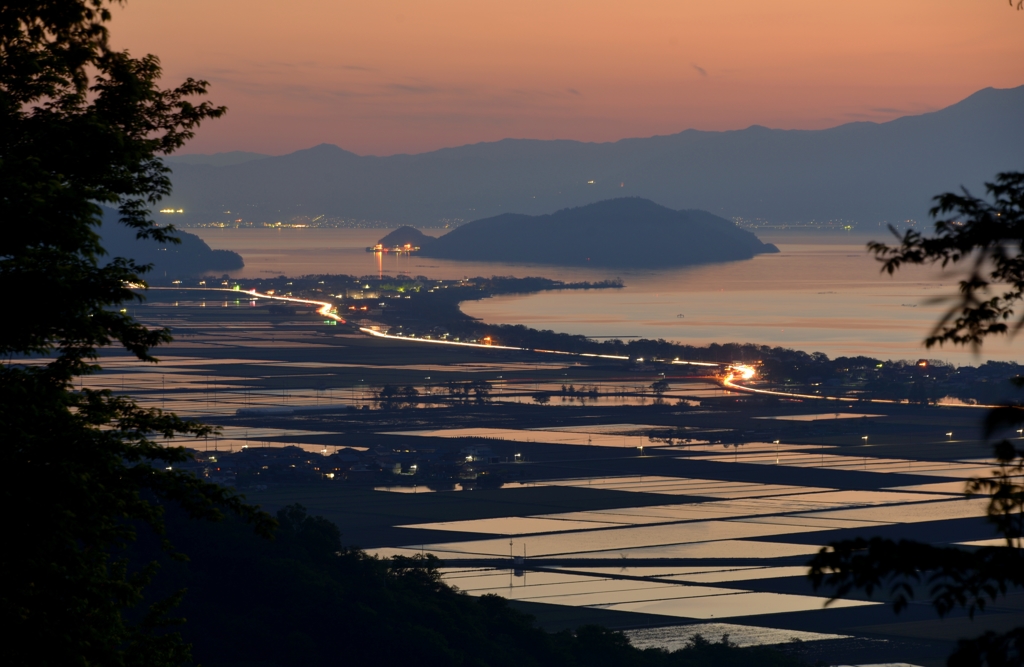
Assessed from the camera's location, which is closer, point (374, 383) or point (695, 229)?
point (374, 383)

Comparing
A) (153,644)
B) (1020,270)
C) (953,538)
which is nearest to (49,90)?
(153,644)

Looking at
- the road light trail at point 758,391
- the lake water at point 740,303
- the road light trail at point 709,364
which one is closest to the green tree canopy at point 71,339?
the lake water at point 740,303

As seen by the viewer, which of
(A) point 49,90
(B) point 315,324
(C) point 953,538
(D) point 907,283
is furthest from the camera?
(D) point 907,283

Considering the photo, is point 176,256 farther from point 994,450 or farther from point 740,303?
point 994,450

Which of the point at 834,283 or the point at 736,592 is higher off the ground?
the point at 834,283

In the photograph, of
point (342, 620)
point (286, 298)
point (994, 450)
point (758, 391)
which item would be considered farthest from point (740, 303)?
point (994, 450)

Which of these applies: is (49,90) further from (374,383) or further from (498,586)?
(374,383)

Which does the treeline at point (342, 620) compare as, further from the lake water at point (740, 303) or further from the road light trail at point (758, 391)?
the road light trail at point (758, 391)
